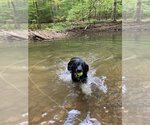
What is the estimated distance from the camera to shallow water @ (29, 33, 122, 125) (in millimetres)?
4609

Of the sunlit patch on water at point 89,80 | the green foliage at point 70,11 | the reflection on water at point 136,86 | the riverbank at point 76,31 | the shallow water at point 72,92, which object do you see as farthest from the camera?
the green foliage at point 70,11

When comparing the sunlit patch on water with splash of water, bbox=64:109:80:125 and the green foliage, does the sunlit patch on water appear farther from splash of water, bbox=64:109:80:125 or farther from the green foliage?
the green foliage

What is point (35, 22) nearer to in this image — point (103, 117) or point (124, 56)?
point (124, 56)

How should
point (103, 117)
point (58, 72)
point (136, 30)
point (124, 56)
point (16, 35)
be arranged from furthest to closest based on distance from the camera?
point (136, 30), point (16, 35), point (124, 56), point (58, 72), point (103, 117)

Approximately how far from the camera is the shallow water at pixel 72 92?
461 centimetres

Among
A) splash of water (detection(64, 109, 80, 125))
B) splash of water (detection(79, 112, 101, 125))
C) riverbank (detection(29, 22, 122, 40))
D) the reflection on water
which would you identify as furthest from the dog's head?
riverbank (detection(29, 22, 122, 40))

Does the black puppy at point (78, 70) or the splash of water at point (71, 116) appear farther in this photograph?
the black puppy at point (78, 70)

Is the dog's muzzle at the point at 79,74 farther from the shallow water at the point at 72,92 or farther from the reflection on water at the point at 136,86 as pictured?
the reflection on water at the point at 136,86

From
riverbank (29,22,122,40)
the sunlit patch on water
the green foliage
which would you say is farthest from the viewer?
the green foliage

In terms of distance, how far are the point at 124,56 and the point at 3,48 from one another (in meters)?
5.19

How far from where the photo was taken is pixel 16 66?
8.20m

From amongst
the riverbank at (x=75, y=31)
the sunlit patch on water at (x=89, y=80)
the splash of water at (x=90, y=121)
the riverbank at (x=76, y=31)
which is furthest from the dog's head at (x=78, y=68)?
the riverbank at (x=76, y=31)

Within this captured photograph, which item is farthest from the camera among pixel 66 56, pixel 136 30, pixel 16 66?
pixel 136 30

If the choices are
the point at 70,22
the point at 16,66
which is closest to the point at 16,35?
the point at 70,22
